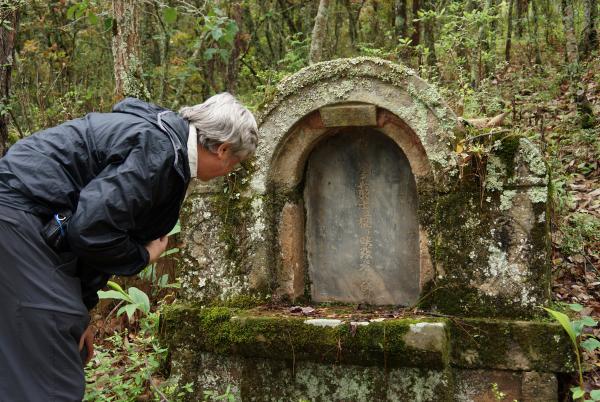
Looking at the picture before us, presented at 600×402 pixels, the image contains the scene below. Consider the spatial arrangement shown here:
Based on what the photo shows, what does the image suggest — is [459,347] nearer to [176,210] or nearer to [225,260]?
[225,260]

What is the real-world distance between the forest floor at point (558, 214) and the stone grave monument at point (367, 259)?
295 mm

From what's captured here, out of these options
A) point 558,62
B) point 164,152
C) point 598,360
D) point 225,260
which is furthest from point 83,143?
point 558,62

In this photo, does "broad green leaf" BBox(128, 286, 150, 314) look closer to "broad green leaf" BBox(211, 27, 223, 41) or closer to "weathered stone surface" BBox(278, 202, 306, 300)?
"weathered stone surface" BBox(278, 202, 306, 300)

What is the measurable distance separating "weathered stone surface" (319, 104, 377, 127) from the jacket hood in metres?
1.66

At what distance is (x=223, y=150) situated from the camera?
257cm

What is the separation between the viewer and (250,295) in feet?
13.6

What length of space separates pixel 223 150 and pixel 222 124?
12cm

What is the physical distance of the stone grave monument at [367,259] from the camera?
355cm

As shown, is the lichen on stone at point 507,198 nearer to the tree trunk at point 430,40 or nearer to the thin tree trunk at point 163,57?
the tree trunk at point 430,40

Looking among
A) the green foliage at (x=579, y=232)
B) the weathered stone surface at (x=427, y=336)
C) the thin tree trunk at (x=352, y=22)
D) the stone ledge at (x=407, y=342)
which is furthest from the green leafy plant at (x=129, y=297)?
the thin tree trunk at (x=352, y=22)

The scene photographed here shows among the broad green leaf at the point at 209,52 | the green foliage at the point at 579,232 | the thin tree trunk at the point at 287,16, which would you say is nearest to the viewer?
the green foliage at the point at 579,232

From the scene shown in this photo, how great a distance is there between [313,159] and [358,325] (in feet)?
4.66

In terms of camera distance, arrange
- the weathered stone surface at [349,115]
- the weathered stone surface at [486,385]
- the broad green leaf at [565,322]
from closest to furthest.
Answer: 1. the broad green leaf at [565,322]
2. the weathered stone surface at [486,385]
3. the weathered stone surface at [349,115]

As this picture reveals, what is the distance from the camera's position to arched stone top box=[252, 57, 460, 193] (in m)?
3.69
